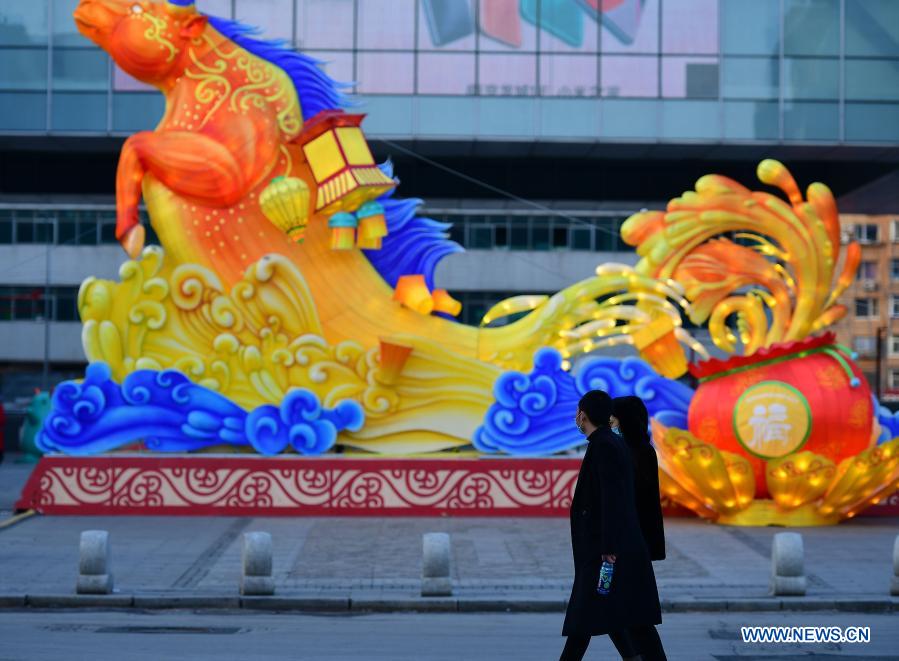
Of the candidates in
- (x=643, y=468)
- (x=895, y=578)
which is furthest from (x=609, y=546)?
(x=895, y=578)

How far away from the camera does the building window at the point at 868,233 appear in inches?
2694

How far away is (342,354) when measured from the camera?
19.8 metres

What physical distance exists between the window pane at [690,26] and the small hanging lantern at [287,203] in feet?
68.0

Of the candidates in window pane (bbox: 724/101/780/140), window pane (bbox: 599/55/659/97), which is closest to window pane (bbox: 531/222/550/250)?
window pane (bbox: 599/55/659/97)

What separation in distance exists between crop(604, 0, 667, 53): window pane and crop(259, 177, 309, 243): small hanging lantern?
792 inches

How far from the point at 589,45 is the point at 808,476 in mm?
22549

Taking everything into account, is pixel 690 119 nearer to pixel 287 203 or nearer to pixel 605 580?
pixel 287 203

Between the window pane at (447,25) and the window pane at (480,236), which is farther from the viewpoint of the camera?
the window pane at (480,236)

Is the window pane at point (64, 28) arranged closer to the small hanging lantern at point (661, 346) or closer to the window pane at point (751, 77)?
the window pane at point (751, 77)

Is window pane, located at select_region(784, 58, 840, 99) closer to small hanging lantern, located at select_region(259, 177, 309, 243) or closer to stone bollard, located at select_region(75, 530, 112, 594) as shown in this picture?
small hanging lantern, located at select_region(259, 177, 309, 243)

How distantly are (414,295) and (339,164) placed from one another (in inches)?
83.6

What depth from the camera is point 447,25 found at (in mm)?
37938

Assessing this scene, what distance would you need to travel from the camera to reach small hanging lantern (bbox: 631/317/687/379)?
19.7 metres

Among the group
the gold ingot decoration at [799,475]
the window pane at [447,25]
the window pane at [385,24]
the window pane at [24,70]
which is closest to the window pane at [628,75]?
the window pane at [447,25]
